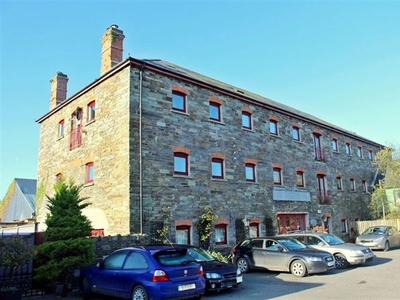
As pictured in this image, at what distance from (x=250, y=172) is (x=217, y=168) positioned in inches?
102

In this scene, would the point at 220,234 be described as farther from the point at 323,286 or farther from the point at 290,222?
the point at 323,286

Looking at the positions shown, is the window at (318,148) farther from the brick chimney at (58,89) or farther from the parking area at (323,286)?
the brick chimney at (58,89)

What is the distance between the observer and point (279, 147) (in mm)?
22391

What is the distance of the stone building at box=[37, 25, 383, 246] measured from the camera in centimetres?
1521

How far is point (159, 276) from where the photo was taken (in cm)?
808

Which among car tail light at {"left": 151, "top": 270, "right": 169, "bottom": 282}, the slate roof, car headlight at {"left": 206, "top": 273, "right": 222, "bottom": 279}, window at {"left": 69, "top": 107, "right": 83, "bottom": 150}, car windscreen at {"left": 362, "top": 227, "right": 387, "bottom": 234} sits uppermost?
window at {"left": 69, "top": 107, "right": 83, "bottom": 150}

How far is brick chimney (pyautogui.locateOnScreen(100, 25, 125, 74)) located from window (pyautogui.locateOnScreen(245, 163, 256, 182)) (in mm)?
8828

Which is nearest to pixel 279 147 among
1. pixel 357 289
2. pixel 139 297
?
pixel 357 289

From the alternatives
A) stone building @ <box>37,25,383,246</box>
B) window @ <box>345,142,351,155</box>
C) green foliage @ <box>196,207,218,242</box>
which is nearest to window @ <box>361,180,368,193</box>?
window @ <box>345,142,351,155</box>

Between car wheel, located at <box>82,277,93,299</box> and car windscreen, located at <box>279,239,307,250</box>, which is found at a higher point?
car windscreen, located at <box>279,239,307,250</box>

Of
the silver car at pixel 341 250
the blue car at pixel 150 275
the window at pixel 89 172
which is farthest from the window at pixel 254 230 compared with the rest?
the blue car at pixel 150 275

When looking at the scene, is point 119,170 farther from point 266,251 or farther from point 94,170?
point 266,251

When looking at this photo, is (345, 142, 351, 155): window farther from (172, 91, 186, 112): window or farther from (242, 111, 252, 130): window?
(172, 91, 186, 112): window

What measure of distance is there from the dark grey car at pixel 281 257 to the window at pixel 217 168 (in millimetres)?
4499
